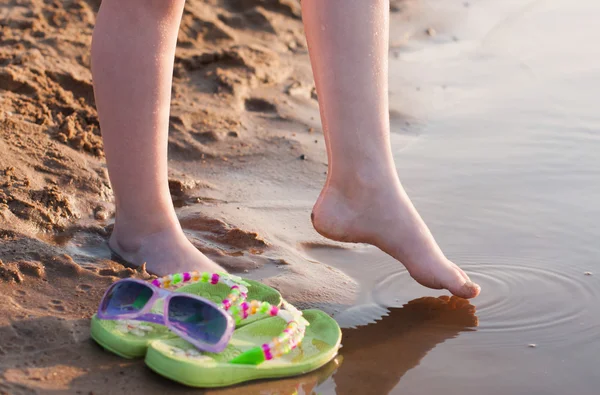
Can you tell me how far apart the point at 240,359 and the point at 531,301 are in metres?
0.77

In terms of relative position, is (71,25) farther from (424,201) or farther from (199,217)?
(424,201)

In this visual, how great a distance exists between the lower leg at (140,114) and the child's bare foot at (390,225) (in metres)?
0.35

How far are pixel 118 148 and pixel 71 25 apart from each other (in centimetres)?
197

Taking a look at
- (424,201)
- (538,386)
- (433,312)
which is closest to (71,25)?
(424,201)

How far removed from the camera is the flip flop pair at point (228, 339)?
159cm

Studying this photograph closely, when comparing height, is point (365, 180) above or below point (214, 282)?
above

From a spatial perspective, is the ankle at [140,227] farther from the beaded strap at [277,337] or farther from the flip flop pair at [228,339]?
the beaded strap at [277,337]

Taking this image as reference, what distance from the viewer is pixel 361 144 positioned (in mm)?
1960

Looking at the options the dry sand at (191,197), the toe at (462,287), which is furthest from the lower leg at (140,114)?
the toe at (462,287)

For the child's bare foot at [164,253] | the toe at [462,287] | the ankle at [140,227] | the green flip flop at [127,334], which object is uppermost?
the toe at [462,287]

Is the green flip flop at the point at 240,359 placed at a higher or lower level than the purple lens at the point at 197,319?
lower

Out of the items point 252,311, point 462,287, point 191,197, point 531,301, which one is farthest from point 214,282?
point 191,197

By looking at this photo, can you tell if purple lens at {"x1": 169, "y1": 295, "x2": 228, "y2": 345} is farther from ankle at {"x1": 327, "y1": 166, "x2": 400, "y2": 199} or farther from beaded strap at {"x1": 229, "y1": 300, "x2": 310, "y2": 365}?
ankle at {"x1": 327, "y1": 166, "x2": 400, "y2": 199}

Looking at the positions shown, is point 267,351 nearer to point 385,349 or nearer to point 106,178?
point 385,349
